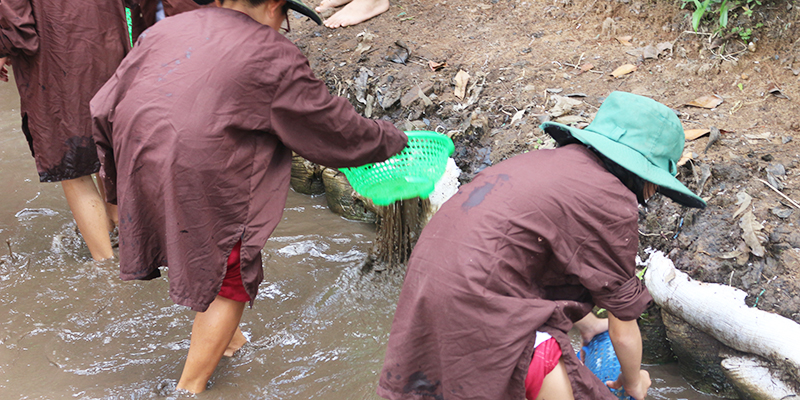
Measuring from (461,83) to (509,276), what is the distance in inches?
93.3

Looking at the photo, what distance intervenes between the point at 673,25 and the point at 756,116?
101cm

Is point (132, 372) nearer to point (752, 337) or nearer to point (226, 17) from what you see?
point (226, 17)

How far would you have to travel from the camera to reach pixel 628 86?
3549 millimetres

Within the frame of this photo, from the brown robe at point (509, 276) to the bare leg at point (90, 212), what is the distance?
2.25 meters

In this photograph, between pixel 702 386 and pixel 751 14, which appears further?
pixel 751 14

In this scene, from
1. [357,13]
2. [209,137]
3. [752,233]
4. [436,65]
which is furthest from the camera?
[357,13]

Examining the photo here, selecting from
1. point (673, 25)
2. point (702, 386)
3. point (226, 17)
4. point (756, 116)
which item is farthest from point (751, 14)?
point (226, 17)

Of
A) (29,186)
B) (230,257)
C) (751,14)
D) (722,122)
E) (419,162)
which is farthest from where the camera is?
(29,186)

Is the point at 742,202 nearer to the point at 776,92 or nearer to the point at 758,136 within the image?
the point at 758,136

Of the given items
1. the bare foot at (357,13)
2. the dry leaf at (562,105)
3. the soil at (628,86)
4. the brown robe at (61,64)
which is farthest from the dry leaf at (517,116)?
the brown robe at (61,64)

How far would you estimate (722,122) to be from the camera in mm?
3168

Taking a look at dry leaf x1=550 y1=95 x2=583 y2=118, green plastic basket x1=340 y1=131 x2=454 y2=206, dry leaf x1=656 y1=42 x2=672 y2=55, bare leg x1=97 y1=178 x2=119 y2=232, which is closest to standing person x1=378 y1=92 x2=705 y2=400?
green plastic basket x1=340 y1=131 x2=454 y2=206

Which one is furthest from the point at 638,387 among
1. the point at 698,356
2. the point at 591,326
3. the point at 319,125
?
the point at 319,125

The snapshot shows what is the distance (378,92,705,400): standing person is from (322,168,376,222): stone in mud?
85.0 inches
